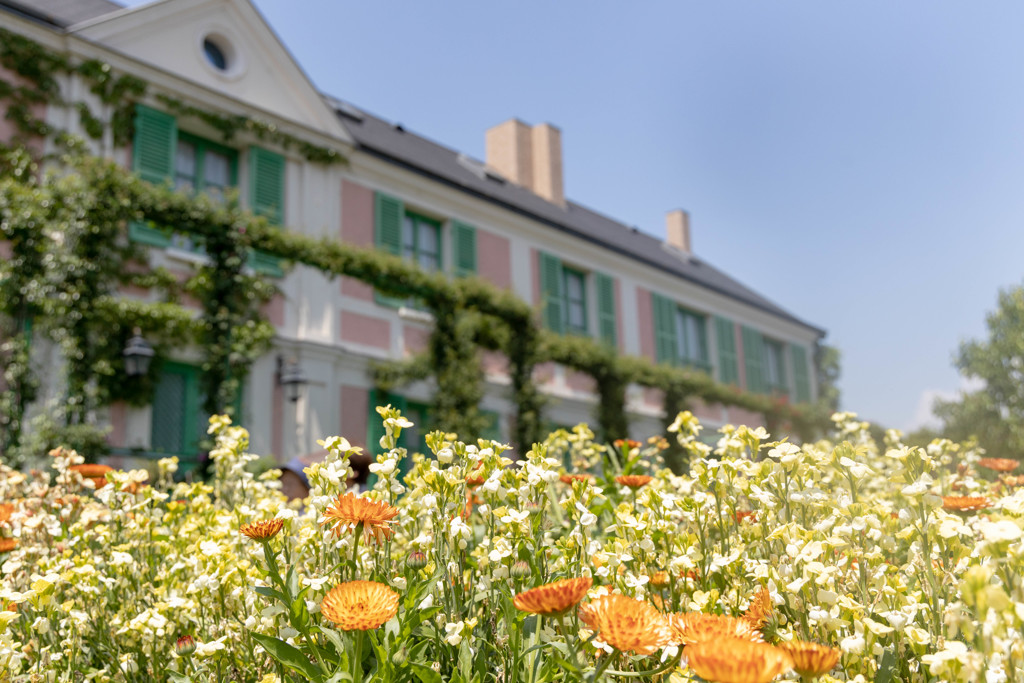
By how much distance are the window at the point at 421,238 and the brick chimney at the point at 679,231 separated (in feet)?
32.7

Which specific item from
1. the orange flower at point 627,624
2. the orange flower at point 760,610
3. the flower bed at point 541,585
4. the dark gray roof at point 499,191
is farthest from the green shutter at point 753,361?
the orange flower at point 627,624

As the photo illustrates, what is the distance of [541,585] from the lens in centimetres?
139

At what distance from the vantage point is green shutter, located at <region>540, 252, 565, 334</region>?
1349 cm

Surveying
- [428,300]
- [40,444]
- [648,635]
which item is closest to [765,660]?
[648,635]

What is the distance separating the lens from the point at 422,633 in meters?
1.42

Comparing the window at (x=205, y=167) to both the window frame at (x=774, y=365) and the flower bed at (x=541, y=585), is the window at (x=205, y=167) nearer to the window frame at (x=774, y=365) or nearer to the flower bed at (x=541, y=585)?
the flower bed at (x=541, y=585)

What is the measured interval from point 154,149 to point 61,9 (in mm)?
2165

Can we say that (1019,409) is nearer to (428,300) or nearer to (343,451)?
(428,300)

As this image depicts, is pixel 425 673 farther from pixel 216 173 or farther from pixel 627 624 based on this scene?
pixel 216 173

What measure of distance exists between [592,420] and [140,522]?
10.6 m

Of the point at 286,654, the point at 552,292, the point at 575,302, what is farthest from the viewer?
the point at 575,302

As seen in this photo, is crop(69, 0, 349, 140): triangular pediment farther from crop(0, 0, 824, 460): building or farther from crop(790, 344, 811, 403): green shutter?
crop(790, 344, 811, 403): green shutter

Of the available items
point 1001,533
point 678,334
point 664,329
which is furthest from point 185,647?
point 678,334

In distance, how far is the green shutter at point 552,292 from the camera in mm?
13492
